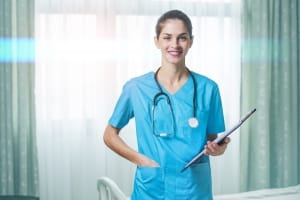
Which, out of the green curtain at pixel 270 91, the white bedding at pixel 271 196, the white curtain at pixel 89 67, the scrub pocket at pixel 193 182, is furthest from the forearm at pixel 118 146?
the green curtain at pixel 270 91

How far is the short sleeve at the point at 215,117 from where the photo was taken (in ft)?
3.71

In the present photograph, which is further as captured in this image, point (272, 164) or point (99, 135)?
point (272, 164)

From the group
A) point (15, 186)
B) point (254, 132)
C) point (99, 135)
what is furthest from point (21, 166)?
point (254, 132)

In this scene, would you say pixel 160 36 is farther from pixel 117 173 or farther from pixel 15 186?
pixel 15 186

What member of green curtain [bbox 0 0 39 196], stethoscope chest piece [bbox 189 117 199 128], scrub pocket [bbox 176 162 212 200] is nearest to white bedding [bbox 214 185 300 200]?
scrub pocket [bbox 176 162 212 200]

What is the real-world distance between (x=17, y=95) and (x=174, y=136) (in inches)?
54.5

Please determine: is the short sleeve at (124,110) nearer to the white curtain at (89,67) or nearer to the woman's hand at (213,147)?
the woman's hand at (213,147)

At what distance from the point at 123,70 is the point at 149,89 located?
45.7 inches

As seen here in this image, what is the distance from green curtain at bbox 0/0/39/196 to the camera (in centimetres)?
221

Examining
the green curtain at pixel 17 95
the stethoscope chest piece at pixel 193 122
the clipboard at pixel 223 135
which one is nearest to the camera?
the clipboard at pixel 223 135

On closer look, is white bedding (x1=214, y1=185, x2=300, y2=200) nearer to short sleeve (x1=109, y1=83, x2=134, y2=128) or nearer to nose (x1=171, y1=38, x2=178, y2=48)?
short sleeve (x1=109, y1=83, x2=134, y2=128)

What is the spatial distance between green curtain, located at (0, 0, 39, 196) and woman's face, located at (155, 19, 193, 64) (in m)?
1.30

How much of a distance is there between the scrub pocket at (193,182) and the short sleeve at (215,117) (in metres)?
0.09

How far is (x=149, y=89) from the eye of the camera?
1.14m
